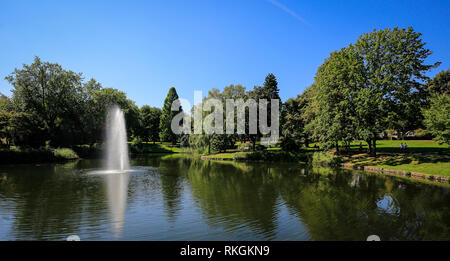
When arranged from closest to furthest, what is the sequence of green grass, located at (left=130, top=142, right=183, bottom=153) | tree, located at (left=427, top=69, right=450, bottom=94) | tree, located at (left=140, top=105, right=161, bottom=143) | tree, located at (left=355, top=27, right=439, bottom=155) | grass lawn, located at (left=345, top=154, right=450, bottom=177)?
grass lawn, located at (left=345, top=154, right=450, bottom=177) → tree, located at (left=355, top=27, right=439, bottom=155) → tree, located at (left=427, top=69, right=450, bottom=94) → green grass, located at (left=130, top=142, right=183, bottom=153) → tree, located at (left=140, top=105, right=161, bottom=143)

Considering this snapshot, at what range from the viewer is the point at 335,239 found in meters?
7.89

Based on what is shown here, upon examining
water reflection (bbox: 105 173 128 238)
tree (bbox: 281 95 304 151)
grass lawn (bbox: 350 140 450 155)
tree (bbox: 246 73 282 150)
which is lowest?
water reflection (bbox: 105 173 128 238)

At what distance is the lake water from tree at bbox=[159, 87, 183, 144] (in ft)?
173

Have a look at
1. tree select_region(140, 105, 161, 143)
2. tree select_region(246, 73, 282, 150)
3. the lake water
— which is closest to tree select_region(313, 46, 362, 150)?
tree select_region(246, 73, 282, 150)

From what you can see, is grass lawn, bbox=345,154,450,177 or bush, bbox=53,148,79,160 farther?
bush, bbox=53,148,79,160

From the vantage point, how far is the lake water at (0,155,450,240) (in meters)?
8.27

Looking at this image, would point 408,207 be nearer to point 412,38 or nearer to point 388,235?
point 388,235

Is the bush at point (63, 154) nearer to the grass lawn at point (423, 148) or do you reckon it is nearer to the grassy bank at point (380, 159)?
the grassy bank at point (380, 159)

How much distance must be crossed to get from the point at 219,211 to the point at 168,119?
6251 centimetres

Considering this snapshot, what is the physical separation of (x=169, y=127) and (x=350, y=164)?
50972 mm

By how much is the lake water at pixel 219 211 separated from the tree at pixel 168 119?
52648mm

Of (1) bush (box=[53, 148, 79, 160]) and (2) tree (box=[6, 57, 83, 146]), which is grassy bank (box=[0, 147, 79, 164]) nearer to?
(1) bush (box=[53, 148, 79, 160])

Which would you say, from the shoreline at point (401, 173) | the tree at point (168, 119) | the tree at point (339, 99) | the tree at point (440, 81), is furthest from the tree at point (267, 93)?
the tree at point (440, 81)
